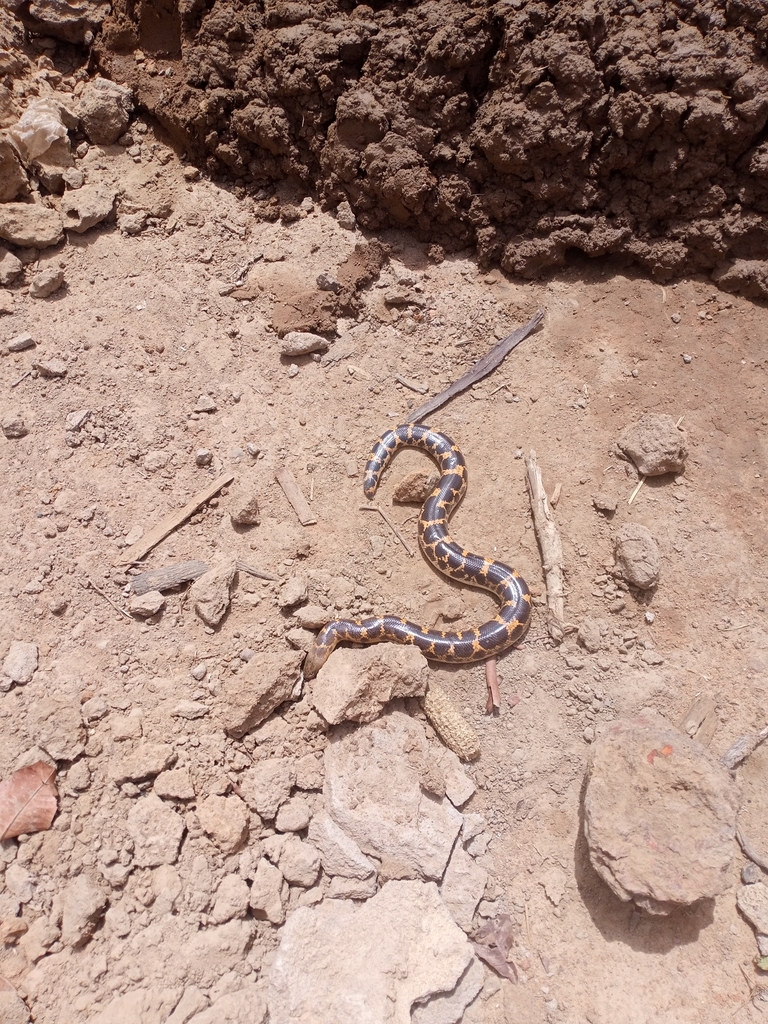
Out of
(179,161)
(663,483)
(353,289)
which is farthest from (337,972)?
(179,161)

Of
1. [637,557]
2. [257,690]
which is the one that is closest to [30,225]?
[257,690]

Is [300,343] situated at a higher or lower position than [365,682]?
higher

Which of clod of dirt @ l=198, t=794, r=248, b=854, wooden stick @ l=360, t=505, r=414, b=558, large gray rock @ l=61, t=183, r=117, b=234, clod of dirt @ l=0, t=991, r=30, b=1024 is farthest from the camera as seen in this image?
large gray rock @ l=61, t=183, r=117, b=234

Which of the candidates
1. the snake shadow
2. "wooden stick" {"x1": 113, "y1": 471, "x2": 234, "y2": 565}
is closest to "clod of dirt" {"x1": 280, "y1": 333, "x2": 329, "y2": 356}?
"wooden stick" {"x1": 113, "y1": 471, "x2": 234, "y2": 565}

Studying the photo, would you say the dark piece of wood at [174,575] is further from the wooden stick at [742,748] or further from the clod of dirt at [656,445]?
the wooden stick at [742,748]

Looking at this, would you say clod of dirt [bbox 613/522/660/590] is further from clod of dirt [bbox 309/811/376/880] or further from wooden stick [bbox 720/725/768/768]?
clod of dirt [bbox 309/811/376/880]

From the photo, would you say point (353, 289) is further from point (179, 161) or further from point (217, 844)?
point (217, 844)

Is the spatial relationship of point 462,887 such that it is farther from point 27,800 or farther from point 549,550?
point 27,800
